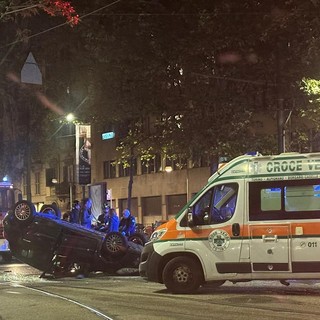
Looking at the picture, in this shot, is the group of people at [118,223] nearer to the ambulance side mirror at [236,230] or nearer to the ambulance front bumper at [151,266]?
the ambulance front bumper at [151,266]

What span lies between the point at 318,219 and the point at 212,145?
9.68 metres

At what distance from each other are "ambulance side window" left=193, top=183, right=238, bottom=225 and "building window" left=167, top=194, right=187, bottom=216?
86.2ft

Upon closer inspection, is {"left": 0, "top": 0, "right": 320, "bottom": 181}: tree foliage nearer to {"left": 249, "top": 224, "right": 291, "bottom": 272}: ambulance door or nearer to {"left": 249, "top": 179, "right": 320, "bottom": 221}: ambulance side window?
{"left": 249, "top": 179, "right": 320, "bottom": 221}: ambulance side window

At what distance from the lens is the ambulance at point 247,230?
9969 mm

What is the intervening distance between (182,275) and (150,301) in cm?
109

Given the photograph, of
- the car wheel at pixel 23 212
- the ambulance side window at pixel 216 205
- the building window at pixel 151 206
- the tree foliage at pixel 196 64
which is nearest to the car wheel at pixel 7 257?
the tree foliage at pixel 196 64

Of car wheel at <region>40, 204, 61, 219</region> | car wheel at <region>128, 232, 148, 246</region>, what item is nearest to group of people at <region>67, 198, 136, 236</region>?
car wheel at <region>128, 232, 148, 246</region>

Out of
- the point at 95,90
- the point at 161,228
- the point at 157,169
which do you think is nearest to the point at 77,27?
the point at 95,90

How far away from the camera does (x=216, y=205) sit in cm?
1057

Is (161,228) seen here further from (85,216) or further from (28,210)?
(85,216)

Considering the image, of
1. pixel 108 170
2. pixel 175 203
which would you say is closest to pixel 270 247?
pixel 175 203

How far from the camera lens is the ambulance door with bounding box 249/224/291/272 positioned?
32.8 ft

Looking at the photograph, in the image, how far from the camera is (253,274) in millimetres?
10180

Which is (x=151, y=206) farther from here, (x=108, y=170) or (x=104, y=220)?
(x=104, y=220)
